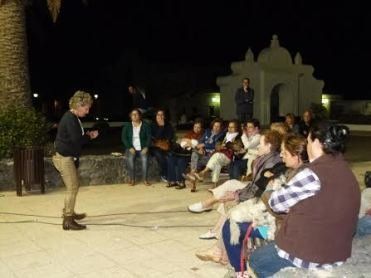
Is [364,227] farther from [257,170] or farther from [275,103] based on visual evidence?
[275,103]

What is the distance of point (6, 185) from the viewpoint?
985cm

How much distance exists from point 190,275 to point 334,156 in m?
2.35

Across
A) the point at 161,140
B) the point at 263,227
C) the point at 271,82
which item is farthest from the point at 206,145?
the point at 271,82

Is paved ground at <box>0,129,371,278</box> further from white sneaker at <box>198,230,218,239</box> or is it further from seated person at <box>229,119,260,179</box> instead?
seated person at <box>229,119,260,179</box>

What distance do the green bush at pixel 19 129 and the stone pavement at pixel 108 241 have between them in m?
1.18

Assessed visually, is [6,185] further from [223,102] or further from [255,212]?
[223,102]

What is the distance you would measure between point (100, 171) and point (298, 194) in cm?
758

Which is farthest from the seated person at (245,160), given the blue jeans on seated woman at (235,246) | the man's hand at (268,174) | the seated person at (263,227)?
the blue jeans on seated woman at (235,246)

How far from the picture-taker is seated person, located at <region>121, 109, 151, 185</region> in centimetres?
1059

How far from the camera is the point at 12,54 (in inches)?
441

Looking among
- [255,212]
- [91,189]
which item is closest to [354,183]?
[255,212]

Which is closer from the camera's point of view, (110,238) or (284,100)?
(110,238)

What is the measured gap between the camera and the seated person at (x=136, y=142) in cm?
1059

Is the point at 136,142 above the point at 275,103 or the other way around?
the other way around
